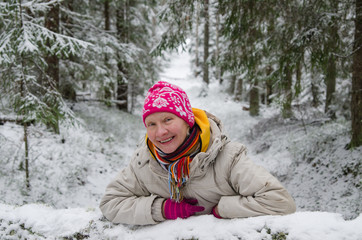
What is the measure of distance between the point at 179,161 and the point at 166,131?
0.93ft

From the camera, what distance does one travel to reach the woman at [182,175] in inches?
76.0

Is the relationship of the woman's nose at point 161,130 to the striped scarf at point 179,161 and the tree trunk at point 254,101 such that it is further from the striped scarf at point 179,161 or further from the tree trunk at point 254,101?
the tree trunk at point 254,101

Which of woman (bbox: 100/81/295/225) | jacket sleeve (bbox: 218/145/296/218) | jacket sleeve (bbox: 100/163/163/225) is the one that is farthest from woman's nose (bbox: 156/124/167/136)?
jacket sleeve (bbox: 218/145/296/218)

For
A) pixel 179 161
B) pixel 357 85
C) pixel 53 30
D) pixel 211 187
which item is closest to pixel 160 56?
pixel 53 30

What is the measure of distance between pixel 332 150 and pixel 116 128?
8.79 meters

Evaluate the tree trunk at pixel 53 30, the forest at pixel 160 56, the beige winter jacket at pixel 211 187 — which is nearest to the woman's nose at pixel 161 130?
the beige winter jacket at pixel 211 187

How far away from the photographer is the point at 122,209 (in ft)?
7.18

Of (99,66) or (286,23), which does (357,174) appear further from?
(99,66)

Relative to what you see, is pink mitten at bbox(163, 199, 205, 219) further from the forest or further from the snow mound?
the forest

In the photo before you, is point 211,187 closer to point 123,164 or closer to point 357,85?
point 357,85

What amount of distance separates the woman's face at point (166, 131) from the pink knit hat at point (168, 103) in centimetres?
5

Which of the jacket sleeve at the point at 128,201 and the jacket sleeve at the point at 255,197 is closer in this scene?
the jacket sleeve at the point at 255,197

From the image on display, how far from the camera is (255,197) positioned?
1866mm

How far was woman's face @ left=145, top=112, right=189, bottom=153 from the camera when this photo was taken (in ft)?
6.93
